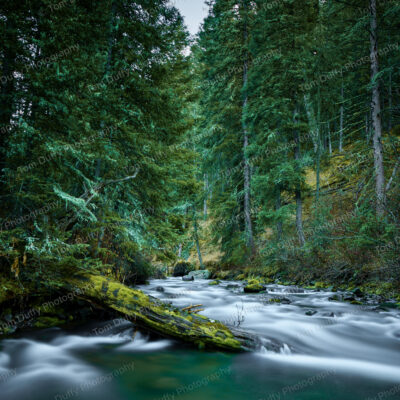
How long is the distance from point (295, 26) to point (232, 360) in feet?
53.9

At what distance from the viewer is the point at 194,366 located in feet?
11.3

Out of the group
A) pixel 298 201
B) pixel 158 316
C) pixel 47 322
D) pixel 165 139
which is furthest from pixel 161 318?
pixel 298 201

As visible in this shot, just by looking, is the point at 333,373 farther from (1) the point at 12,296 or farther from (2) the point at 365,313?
(1) the point at 12,296

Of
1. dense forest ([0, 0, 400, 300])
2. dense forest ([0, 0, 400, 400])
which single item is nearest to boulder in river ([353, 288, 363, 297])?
dense forest ([0, 0, 400, 400])

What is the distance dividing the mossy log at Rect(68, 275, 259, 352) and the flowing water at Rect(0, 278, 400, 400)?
172 millimetres

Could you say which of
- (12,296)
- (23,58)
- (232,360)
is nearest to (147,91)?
(23,58)

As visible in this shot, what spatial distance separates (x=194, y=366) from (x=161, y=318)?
852 millimetres

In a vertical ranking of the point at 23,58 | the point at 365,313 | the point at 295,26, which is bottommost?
the point at 365,313

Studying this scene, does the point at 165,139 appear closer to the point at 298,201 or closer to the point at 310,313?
the point at 310,313

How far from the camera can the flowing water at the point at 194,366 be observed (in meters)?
2.88

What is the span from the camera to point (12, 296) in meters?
4.07

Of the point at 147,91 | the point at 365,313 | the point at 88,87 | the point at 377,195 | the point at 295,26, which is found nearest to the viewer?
the point at 88,87

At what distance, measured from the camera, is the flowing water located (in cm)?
288

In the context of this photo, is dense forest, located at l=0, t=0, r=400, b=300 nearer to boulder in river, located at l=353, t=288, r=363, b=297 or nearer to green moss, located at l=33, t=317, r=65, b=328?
boulder in river, located at l=353, t=288, r=363, b=297
